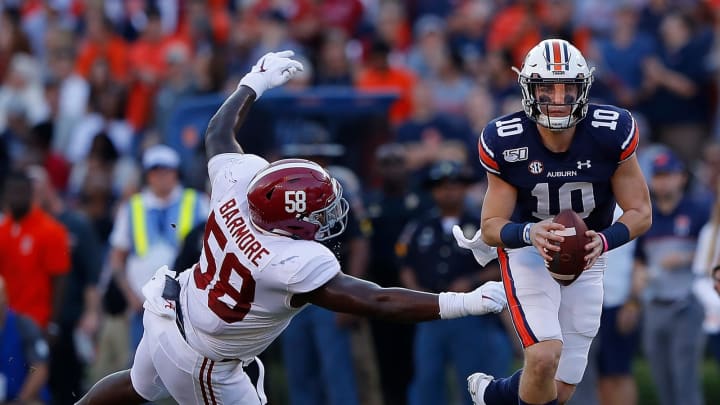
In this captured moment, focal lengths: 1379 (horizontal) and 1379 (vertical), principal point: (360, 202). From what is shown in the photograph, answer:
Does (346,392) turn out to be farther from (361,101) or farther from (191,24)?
(191,24)

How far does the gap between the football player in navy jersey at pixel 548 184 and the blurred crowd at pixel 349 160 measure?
2223 mm

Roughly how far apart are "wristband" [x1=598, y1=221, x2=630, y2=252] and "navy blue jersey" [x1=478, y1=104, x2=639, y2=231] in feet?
0.76

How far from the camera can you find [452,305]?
19.1ft

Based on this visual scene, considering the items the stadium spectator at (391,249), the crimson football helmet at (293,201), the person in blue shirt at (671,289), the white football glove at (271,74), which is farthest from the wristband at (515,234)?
the stadium spectator at (391,249)

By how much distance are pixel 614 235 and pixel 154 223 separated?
455cm

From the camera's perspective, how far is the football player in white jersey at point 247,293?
5.93m

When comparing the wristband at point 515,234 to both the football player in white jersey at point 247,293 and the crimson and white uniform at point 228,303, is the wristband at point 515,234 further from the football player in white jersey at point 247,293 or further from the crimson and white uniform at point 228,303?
the crimson and white uniform at point 228,303

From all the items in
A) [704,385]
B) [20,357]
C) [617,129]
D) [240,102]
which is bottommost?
[704,385]

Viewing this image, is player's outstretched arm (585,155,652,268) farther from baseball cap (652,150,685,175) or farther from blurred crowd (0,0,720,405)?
baseball cap (652,150,685,175)

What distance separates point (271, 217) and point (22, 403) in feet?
12.4

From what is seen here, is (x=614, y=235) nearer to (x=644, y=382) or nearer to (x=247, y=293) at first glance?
(x=247, y=293)

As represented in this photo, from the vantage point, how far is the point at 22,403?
359 inches

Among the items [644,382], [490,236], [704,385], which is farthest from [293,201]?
[704,385]

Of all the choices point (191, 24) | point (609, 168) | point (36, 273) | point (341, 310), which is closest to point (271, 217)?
point (341, 310)
